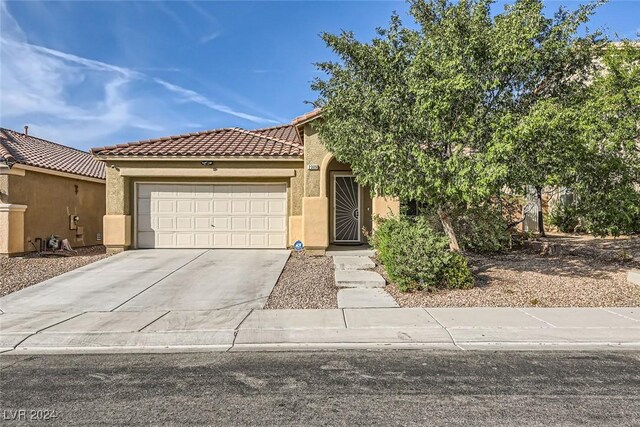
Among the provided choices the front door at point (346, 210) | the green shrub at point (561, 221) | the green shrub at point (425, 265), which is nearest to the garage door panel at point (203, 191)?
the front door at point (346, 210)

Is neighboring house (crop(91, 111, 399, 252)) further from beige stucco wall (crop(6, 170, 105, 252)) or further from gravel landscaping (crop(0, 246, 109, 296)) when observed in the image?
beige stucco wall (crop(6, 170, 105, 252))

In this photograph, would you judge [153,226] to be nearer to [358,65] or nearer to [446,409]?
[358,65]

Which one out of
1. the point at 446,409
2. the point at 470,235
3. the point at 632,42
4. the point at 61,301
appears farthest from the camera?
the point at 470,235

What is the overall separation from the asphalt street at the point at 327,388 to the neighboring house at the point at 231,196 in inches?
317

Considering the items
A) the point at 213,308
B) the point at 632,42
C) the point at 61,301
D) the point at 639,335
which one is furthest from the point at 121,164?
the point at 632,42

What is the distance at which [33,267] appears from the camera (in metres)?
11.2

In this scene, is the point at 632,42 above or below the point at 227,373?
above

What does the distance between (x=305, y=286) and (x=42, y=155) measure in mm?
12326

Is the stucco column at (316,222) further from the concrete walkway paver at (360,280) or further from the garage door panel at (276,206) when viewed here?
the concrete walkway paver at (360,280)

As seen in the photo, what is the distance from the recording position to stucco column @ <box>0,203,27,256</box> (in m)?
12.2

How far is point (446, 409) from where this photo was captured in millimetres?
3785

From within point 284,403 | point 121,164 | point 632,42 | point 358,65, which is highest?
point 632,42

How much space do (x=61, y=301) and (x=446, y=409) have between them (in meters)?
7.39

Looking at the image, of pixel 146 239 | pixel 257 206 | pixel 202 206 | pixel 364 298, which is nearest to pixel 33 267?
pixel 146 239
